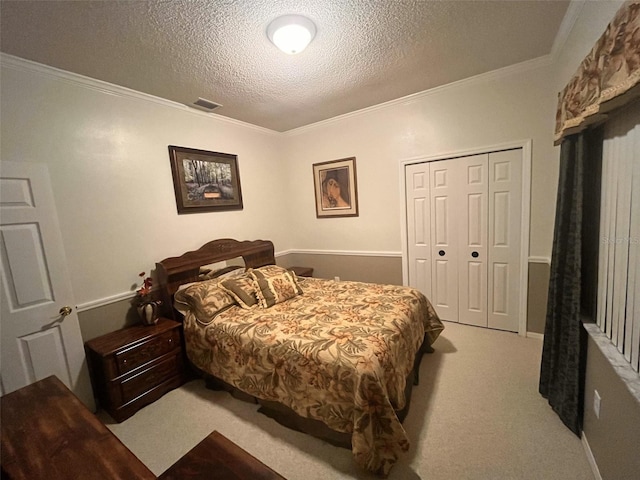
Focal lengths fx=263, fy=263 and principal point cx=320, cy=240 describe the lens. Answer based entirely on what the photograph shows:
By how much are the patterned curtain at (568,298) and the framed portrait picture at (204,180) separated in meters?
3.18

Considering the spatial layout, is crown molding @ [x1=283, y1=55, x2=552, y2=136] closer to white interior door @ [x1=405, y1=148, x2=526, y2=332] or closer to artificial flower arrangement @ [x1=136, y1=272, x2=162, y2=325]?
white interior door @ [x1=405, y1=148, x2=526, y2=332]

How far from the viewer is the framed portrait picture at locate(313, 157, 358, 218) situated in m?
3.62

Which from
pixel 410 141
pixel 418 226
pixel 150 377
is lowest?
pixel 150 377

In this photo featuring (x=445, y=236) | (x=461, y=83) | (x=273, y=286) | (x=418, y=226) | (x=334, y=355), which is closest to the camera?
(x=334, y=355)

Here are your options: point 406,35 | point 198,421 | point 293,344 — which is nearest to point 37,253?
point 198,421

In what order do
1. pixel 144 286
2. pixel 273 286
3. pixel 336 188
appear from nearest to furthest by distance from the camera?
1. pixel 144 286
2. pixel 273 286
3. pixel 336 188

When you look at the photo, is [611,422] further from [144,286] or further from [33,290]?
[33,290]

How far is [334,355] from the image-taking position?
1602 mm

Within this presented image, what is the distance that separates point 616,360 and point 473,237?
1.88 m

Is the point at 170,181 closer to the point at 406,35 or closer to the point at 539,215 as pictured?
the point at 406,35

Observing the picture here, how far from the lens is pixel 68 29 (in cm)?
165

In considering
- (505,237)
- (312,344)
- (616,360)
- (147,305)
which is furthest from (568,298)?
(147,305)

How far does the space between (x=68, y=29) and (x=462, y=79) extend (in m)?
3.28

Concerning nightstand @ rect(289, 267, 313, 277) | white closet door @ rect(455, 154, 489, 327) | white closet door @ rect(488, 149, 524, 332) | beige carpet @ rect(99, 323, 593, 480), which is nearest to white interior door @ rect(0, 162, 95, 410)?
beige carpet @ rect(99, 323, 593, 480)
